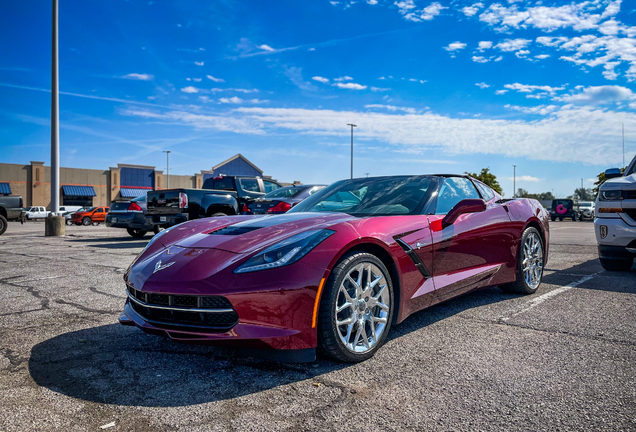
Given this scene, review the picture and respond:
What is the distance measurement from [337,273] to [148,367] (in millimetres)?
1313

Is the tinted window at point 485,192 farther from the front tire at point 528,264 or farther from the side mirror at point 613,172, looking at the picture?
the side mirror at point 613,172

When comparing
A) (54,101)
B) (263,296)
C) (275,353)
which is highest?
(54,101)

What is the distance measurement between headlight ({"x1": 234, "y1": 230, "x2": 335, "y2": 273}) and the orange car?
35.2 m

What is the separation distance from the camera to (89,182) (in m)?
55.7

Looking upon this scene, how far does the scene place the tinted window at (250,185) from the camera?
13359mm

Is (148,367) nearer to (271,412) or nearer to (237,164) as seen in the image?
(271,412)

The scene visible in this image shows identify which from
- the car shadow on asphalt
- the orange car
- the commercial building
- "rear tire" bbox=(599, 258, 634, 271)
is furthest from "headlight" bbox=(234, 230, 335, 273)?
the commercial building

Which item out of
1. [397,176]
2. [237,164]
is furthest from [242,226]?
[237,164]

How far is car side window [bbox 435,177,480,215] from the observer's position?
3988 mm

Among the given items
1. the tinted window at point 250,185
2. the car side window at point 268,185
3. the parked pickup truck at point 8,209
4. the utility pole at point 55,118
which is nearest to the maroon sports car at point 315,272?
the tinted window at point 250,185

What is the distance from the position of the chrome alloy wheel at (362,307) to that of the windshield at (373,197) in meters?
0.70

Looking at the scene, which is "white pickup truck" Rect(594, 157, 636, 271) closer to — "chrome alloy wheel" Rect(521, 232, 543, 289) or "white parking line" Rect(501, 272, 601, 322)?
"white parking line" Rect(501, 272, 601, 322)

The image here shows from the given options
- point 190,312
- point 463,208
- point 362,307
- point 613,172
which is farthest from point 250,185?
point 190,312

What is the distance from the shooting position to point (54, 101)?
52.1 feet
